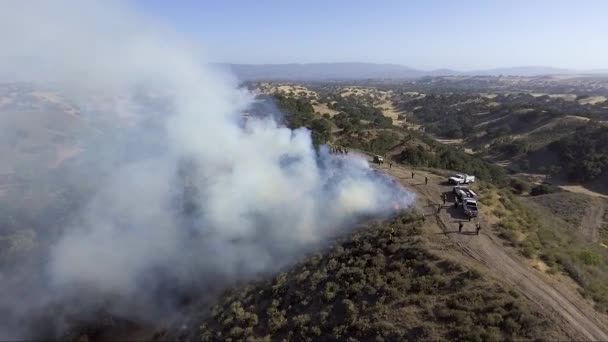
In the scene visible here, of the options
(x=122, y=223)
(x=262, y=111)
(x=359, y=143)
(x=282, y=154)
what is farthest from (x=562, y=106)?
(x=122, y=223)

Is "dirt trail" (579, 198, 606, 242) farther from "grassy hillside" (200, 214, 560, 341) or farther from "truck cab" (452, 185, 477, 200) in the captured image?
"grassy hillside" (200, 214, 560, 341)

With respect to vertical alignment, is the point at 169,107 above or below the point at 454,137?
above

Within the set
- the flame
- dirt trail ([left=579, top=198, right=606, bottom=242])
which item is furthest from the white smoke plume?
dirt trail ([left=579, top=198, right=606, bottom=242])

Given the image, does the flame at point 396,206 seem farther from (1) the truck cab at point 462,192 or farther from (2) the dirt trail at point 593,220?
(2) the dirt trail at point 593,220

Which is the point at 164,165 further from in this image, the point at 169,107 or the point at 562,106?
the point at 562,106

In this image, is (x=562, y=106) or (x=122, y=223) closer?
(x=122, y=223)

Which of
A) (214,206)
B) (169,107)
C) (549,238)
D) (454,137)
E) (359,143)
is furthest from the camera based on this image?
(454,137)

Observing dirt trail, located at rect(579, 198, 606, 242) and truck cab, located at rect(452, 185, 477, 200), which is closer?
truck cab, located at rect(452, 185, 477, 200)
